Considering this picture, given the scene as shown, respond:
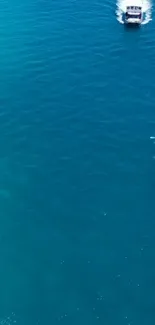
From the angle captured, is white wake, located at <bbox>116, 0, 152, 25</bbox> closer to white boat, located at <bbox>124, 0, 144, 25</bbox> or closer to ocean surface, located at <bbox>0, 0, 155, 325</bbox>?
ocean surface, located at <bbox>0, 0, 155, 325</bbox>

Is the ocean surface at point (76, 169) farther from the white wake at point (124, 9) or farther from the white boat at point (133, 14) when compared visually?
the white boat at point (133, 14)

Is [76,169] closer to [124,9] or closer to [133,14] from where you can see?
[133,14]

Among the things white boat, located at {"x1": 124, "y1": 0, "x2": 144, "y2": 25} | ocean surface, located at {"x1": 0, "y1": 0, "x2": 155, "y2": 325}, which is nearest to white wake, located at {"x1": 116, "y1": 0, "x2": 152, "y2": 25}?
ocean surface, located at {"x1": 0, "y1": 0, "x2": 155, "y2": 325}

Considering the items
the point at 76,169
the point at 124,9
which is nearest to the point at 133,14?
the point at 124,9

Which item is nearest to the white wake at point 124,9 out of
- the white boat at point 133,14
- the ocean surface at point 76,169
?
the ocean surface at point 76,169

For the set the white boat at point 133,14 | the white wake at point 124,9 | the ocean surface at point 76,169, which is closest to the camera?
the ocean surface at point 76,169

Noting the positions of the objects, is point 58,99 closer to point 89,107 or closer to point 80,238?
point 89,107

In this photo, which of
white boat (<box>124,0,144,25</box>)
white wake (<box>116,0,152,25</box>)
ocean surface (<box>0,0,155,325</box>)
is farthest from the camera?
white wake (<box>116,0,152,25</box>)

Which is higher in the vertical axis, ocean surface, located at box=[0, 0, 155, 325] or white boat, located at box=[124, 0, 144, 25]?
white boat, located at box=[124, 0, 144, 25]
